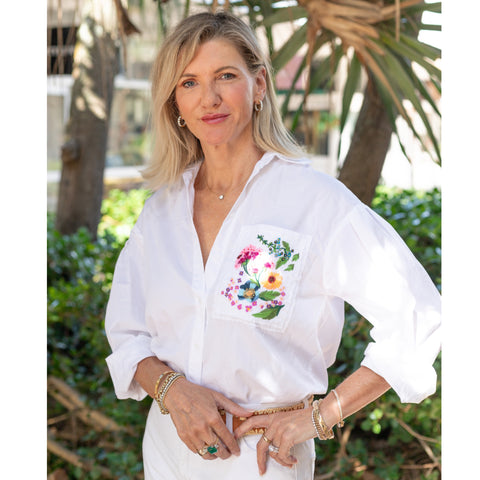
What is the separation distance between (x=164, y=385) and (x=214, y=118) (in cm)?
71

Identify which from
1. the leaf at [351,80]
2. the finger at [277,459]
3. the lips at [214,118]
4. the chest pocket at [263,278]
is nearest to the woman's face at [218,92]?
the lips at [214,118]

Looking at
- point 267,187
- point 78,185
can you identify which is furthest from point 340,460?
point 78,185

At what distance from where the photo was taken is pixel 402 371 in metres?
1.52

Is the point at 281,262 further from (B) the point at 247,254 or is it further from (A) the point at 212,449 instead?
(A) the point at 212,449

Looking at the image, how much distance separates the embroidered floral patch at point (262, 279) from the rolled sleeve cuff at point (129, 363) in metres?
0.34

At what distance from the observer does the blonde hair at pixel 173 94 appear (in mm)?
1791

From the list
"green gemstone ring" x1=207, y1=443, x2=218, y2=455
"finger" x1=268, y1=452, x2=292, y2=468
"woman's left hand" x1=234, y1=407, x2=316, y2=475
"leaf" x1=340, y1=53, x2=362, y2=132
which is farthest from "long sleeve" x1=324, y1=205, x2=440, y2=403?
"leaf" x1=340, y1=53, x2=362, y2=132

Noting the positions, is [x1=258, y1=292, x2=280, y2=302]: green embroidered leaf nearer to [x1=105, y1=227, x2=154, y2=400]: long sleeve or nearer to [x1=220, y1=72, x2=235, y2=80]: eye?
[x1=105, y1=227, x2=154, y2=400]: long sleeve

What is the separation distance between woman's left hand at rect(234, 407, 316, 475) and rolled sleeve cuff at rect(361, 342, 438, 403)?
8.3 inches

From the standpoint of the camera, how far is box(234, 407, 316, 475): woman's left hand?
1578mm

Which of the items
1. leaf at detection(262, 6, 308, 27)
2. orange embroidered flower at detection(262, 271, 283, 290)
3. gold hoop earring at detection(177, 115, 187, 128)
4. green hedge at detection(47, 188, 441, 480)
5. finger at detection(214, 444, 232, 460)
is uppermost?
leaf at detection(262, 6, 308, 27)
